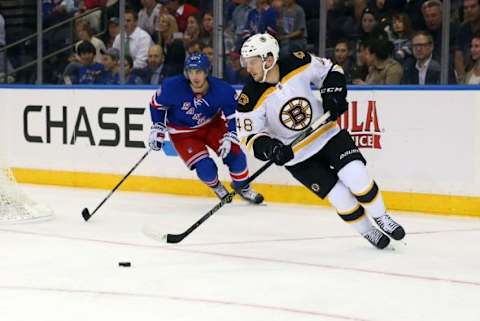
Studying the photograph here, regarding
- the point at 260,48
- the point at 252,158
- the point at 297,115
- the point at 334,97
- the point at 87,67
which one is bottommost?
the point at 252,158

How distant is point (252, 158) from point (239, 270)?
274cm

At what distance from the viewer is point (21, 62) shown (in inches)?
331

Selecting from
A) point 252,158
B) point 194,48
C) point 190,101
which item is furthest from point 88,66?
point 190,101

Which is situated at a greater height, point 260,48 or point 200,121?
point 260,48

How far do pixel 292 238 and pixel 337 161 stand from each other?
0.72 metres

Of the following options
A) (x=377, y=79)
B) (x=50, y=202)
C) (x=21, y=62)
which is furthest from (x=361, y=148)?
(x=21, y=62)

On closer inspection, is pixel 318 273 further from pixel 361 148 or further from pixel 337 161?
pixel 361 148

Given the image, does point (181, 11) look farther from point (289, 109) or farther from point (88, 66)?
point (289, 109)

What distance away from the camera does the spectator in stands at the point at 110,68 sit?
25.1 feet

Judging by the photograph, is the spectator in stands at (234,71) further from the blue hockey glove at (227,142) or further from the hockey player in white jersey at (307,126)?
the hockey player in white jersey at (307,126)

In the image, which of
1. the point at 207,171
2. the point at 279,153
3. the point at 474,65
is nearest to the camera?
the point at 279,153

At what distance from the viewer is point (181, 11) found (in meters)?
7.33

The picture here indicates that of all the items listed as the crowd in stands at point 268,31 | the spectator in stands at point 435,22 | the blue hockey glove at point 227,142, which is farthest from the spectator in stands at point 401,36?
the blue hockey glove at point 227,142

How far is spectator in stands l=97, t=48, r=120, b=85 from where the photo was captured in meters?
7.64
